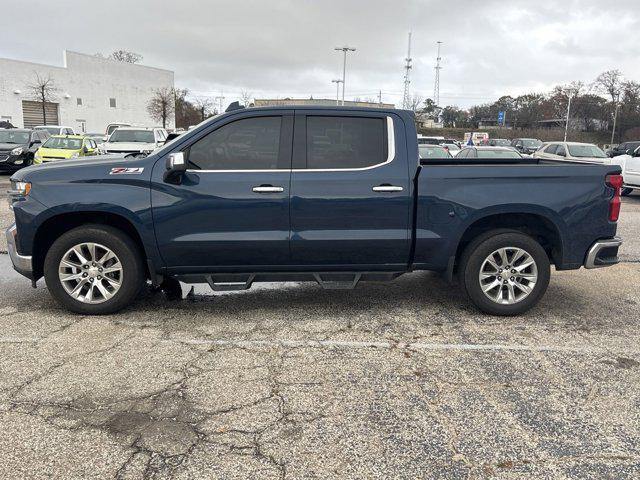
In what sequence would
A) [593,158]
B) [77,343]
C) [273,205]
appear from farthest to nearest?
[593,158] → [273,205] → [77,343]

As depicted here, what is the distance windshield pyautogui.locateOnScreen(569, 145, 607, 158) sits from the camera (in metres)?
18.7

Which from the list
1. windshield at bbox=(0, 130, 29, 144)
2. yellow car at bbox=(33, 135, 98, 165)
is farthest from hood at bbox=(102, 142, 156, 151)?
windshield at bbox=(0, 130, 29, 144)

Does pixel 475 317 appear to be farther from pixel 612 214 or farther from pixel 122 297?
pixel 122 297

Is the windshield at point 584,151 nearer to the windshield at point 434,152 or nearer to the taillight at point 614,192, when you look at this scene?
the windshield at point 434,152

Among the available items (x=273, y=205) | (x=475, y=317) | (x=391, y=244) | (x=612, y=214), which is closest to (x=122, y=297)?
(x=273, y=205)

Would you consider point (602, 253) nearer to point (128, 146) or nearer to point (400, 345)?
point (400, 345)

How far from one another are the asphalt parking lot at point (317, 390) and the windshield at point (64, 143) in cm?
1493

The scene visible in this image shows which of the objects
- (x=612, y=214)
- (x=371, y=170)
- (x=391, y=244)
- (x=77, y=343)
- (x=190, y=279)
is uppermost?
(x=371, y=170)

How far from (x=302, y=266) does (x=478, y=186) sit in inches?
71.5

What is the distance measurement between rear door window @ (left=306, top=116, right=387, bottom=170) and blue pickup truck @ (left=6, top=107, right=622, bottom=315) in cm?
1

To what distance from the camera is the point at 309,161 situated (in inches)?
193

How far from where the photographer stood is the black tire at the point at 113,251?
4844mm

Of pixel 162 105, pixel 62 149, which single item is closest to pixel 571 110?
pixel 162 105

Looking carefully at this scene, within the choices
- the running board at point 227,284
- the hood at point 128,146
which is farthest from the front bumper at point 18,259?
the hood at point 128,146
